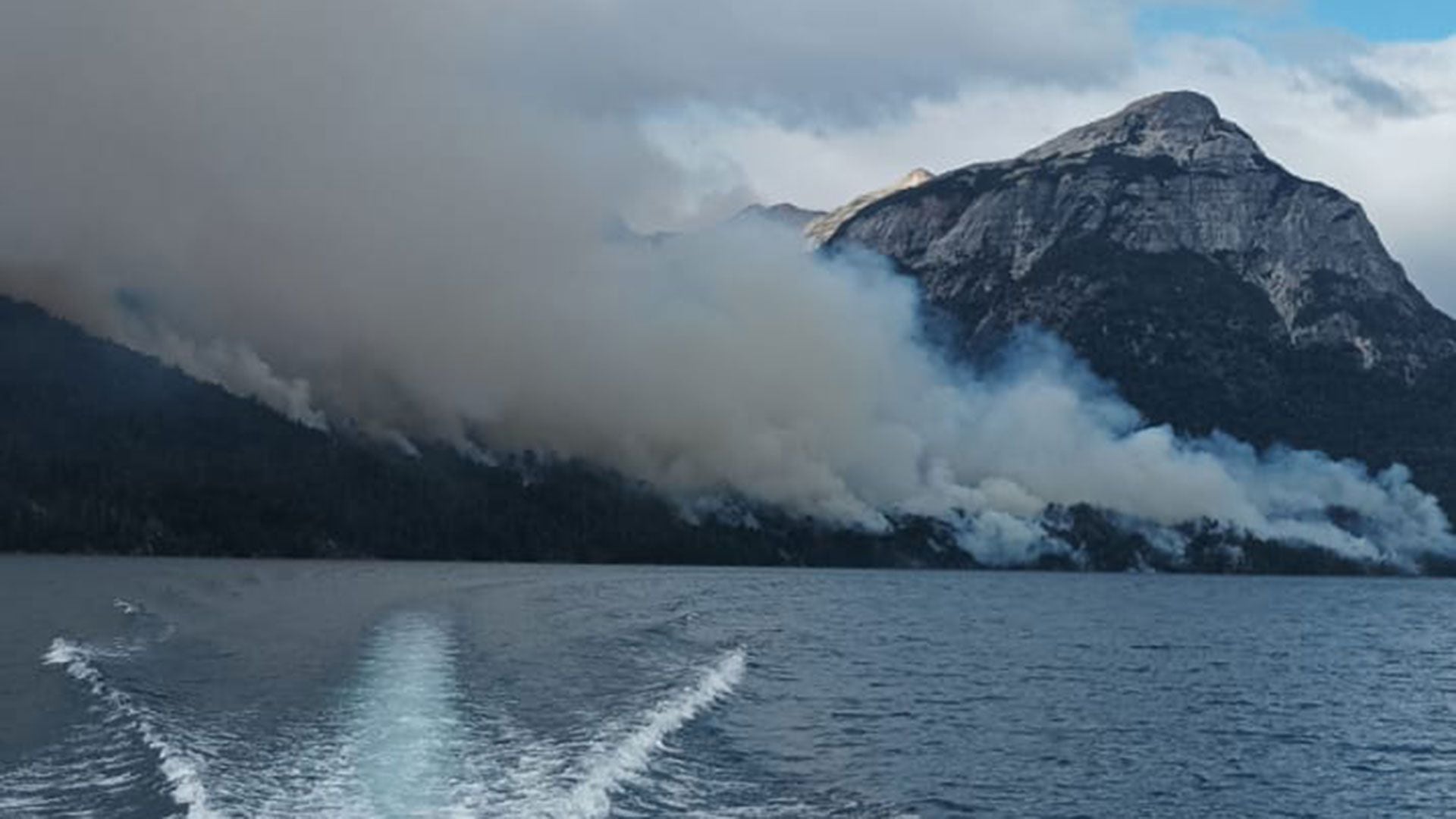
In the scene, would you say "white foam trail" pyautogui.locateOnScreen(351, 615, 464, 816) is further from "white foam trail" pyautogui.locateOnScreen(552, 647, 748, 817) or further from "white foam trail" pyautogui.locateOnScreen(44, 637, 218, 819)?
"white foam trail" pyautogui.locateOnScreen(44, 637, 218, 819)

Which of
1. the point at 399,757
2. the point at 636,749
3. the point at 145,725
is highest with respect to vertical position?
the point at 145,725

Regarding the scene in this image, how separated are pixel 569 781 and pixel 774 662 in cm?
6090

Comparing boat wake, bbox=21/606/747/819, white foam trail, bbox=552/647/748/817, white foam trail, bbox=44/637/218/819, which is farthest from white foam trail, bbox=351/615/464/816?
white foam trail, bbox=44/637/218/819

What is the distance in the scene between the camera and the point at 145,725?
6719 centimetres

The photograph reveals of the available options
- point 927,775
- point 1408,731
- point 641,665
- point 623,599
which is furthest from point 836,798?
point 623,599

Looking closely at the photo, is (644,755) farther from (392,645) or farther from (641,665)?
(392,645)

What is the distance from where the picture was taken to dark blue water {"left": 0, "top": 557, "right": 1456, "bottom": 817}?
58188 millimetres

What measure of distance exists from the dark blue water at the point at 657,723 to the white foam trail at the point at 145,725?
24cm

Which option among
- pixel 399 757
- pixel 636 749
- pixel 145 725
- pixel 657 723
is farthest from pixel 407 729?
pixel 657 723

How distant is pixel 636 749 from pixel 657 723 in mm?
8038

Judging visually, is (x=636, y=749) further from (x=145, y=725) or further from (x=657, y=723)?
→ (x=145, y=725)

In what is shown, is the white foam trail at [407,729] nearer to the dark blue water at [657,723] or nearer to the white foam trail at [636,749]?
the dark blue water at [657,723]

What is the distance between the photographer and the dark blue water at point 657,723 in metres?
58.2

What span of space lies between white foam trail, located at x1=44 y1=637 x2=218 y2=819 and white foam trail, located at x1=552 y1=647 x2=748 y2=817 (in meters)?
12.9
